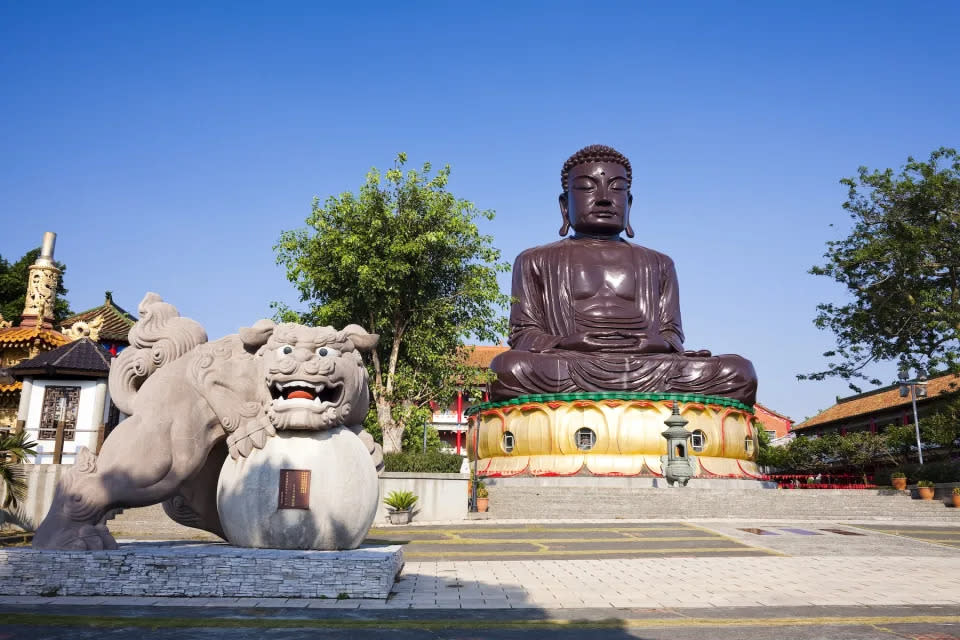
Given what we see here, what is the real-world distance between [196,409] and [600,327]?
57.4ft

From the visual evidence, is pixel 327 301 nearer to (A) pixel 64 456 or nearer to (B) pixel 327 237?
(B) pixel 327 237

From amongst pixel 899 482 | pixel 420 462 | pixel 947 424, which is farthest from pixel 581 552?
pixel 947 424

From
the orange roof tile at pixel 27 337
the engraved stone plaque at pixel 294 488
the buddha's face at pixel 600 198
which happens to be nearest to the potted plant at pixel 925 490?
the buddha's face at pixel 600 198

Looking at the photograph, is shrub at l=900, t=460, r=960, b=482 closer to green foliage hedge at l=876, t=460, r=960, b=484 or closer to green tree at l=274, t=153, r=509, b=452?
green foliage hedge at l=876, t=460, r=960, b=484

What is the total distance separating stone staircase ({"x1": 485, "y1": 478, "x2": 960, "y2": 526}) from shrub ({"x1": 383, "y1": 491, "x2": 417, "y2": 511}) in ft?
7.74

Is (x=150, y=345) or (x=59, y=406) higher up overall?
(x=59, y=406)

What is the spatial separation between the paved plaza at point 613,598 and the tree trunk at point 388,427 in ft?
17.0

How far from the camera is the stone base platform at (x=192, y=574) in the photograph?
6.41 m

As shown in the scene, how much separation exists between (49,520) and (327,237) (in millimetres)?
10915

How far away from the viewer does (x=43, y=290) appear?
78.9 ft

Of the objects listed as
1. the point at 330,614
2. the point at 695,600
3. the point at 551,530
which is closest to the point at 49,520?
the point at 330,614

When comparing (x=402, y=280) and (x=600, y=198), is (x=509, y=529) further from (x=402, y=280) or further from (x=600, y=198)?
(x=600, y=198)

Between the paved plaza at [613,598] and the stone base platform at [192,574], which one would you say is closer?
the paved plaza at [613,598]

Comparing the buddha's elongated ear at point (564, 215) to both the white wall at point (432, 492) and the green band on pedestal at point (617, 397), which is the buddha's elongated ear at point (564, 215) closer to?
the green band on pedestal at point (617, 397)
